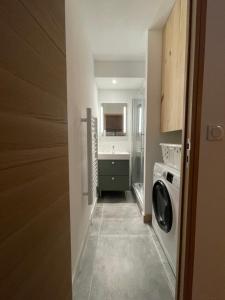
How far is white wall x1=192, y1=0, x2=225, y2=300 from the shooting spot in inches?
34.5

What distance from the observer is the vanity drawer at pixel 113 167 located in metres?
3.24

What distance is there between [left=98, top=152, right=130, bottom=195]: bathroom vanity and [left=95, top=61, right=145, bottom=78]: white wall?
52.9 inches

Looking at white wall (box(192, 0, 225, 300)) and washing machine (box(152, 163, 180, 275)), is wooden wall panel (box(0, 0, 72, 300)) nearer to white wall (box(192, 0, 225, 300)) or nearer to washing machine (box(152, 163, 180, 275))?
white wall (box(192, 0, 225, 300))

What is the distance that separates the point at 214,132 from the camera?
918mm

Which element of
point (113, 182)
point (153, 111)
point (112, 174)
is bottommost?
point (113, 182)

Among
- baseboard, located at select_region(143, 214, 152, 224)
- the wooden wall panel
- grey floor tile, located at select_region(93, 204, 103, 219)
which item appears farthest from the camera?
grey floor tile, located at select_region(93, 204, 103, 219)

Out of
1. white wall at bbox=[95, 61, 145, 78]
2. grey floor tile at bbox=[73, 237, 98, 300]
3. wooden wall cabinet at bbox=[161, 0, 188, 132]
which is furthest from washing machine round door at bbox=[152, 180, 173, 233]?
Result: white wall at bbox=[95, 61, 145, 78]

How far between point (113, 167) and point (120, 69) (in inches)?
65.3

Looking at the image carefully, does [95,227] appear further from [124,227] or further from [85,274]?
[85,274]

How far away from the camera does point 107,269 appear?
5.25ft

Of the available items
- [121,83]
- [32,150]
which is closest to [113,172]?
[121,83]

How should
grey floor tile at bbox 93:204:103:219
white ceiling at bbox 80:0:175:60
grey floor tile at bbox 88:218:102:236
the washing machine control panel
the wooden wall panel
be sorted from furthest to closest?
grey floor tile at bbox 93:204:103:219 < grey floor tile at bbox 88:218:102:236 < white ceiling at bbox 80:0:175:60 < the washing machine control panel < the wooden wall panel

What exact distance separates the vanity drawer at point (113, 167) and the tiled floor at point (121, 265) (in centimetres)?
94

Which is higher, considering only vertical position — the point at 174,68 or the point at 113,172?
the point at 174,68
